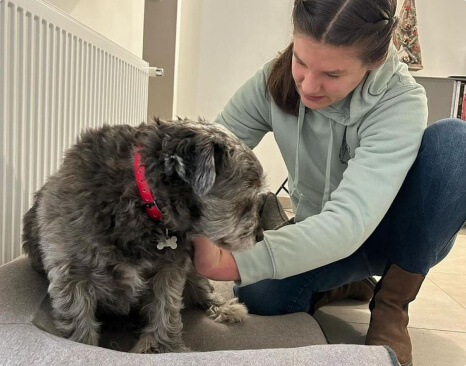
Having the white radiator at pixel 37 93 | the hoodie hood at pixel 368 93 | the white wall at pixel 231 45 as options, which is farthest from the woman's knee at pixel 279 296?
the white wall at pixel 231 45

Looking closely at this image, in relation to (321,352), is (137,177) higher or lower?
higher

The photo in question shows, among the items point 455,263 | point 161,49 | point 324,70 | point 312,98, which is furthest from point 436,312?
point 161,49

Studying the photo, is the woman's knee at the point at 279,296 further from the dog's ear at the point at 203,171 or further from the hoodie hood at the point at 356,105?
the dog's ear at the point at 203,171

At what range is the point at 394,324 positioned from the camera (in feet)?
6.00

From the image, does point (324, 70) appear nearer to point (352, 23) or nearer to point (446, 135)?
point (352, 23)

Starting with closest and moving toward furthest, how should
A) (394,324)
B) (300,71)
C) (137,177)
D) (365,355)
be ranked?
(365,355) < (137,177) < (300,71) < (394,324)

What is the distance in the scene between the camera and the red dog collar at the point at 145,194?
125cm

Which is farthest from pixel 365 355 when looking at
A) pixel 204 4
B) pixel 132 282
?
pixel 204 4

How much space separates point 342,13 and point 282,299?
1.04 m

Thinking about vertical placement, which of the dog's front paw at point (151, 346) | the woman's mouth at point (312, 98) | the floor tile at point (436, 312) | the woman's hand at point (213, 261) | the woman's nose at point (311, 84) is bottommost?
the floor tile at point (436, 312)

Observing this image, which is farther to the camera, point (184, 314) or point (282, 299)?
point (282, 299)

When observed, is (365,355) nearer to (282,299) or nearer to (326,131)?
(282,299)

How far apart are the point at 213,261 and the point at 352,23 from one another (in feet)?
2.77

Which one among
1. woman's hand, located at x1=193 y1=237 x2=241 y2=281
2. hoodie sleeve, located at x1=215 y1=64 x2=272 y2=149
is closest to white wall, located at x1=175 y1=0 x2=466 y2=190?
hoodie sleeve, located at x1=215 y1=64 x2=272 y2=149
